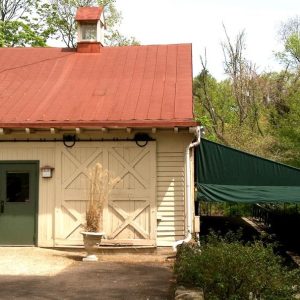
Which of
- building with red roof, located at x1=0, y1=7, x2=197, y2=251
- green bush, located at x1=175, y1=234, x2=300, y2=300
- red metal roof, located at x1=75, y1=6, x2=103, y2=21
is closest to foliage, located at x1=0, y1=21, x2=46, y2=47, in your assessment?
red metal roof, located at x1=75, y1=6, x2=103, y2=21

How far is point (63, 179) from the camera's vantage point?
11664mm

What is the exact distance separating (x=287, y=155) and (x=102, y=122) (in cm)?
1604

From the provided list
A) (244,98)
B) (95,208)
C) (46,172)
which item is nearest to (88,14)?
(46,172)

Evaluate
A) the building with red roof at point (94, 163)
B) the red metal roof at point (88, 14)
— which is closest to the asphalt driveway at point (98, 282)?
the building with red roof at point (94, 163)

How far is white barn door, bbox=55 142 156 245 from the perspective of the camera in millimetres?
11461

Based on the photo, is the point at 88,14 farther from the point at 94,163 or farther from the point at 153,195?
the point at 153,195

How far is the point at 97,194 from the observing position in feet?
34.7

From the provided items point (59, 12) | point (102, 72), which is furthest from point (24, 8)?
point (102, 72)

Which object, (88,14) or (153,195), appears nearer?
(153,195)

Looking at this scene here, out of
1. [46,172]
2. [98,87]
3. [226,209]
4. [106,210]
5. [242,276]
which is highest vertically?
[98,87]

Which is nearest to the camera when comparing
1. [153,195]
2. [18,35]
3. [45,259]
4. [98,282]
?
[98,282]

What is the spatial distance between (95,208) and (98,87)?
4.12 m

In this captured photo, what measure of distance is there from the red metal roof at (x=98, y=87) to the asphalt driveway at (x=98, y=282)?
3140 mm

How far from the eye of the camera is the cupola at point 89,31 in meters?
16.0
